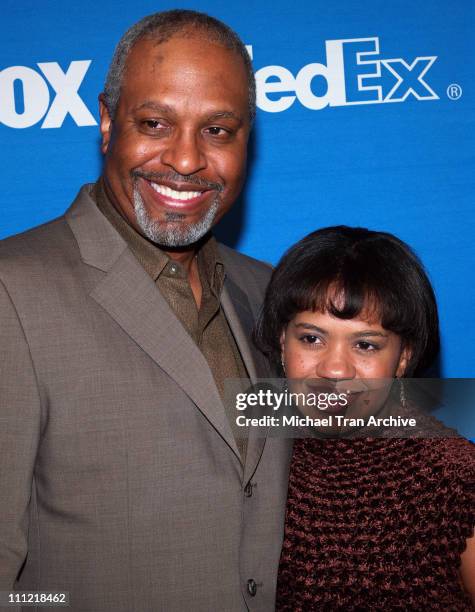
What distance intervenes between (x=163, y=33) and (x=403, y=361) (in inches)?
35.1

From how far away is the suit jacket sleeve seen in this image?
1.47 metres

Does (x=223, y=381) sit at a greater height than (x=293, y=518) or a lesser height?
greater

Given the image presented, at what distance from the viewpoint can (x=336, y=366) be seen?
167cm

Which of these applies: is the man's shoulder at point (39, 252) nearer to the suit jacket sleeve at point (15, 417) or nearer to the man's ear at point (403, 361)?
the suit jacket sleeve at point (15, 417)

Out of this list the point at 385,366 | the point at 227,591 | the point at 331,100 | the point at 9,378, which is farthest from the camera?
the point at 331,100

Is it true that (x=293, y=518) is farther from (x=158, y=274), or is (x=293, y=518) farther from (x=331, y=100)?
(x=331, y=100)

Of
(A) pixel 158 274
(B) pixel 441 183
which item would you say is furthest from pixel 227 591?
(B) pixel 441 183

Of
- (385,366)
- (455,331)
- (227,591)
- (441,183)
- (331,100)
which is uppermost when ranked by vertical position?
(331,100)

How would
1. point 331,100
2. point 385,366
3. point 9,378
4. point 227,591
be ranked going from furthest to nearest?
point 331,100 → point 385,366 → point 227,591 → point 9,378

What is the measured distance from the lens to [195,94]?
165cm

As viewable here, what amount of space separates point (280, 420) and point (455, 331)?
3.40 feet

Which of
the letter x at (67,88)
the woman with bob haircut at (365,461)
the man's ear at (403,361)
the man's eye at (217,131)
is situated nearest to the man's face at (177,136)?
the man's eye at (217,131)

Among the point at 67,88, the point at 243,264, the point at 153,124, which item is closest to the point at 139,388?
the point at 153,124

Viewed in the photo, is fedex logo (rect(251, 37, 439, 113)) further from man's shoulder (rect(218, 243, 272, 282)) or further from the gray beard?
the gray beard
